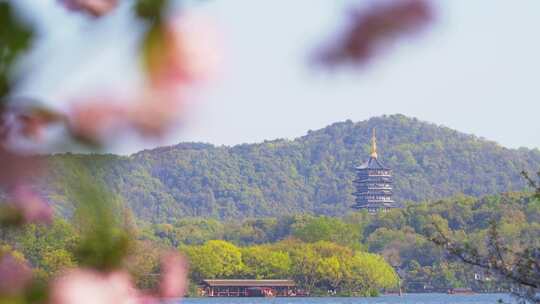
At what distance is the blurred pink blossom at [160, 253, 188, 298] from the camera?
3.60 ft

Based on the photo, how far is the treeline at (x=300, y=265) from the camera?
75.4 m

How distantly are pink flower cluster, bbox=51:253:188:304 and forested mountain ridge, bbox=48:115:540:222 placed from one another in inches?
4302

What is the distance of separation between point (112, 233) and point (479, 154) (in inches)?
5827

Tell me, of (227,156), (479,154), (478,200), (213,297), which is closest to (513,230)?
(478,200)

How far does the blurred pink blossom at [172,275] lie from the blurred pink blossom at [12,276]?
14 cm

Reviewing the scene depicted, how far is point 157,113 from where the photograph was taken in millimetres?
940

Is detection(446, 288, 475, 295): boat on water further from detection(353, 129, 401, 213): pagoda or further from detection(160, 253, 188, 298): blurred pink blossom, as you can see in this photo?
detection(160, 253, 188, 298): blurred pink blossom

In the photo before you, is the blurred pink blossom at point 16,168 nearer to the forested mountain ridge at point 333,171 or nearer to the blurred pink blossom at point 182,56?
the blurred pink blossom at point 182,56

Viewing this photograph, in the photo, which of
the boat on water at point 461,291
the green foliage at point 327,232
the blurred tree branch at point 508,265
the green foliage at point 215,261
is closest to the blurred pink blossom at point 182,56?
the blurred tree branch at point 508,265

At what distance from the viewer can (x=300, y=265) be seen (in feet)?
250

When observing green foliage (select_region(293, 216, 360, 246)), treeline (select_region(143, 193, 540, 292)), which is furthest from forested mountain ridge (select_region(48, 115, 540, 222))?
green foliage (select_region(293, 216, 360, 246))

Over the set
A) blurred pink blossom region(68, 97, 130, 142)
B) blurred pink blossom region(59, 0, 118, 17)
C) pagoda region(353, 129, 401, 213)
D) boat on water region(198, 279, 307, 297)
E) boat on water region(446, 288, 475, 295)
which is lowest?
boat on water region(446, 288, 475, 295)

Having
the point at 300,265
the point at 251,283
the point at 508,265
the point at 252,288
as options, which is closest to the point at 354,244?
the point at 300,265

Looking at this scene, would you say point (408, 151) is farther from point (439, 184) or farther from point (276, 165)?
point (276, 165)
